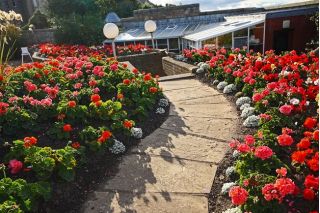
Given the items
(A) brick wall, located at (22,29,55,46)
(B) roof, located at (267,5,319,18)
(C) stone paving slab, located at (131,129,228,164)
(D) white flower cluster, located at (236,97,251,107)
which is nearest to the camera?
(C) stone paving slab, located at (131,129,228,164)

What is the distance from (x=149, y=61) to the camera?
1412 centimetres

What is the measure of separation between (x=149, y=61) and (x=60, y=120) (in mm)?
9460

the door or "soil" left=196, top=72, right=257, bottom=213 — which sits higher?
the door

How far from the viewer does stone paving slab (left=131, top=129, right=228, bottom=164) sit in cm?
461

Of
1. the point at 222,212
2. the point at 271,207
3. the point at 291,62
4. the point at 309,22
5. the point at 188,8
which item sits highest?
the point at 188,8

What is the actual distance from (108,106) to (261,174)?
9.55ft

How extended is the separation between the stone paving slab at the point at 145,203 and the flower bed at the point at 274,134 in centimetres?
46

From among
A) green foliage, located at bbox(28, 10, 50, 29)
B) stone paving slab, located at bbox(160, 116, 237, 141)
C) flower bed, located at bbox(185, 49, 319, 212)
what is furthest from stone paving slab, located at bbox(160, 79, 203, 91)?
green foliage, located at bbox(28, 10, 50, 29)

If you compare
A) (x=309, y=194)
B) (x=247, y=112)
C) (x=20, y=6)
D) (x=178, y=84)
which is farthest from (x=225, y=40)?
(x=20, y=6)

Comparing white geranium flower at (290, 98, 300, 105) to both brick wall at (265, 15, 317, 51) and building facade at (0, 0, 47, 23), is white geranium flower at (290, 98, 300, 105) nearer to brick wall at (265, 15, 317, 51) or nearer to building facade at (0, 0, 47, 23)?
brick wall at (265, 15, 317, 51)

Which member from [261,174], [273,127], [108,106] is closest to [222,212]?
[261,174]

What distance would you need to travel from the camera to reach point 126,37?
65.8 ft

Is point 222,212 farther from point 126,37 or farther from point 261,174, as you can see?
point 126,37

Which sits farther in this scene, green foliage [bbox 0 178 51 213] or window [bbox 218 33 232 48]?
window [bbox 218 33 232 48]
